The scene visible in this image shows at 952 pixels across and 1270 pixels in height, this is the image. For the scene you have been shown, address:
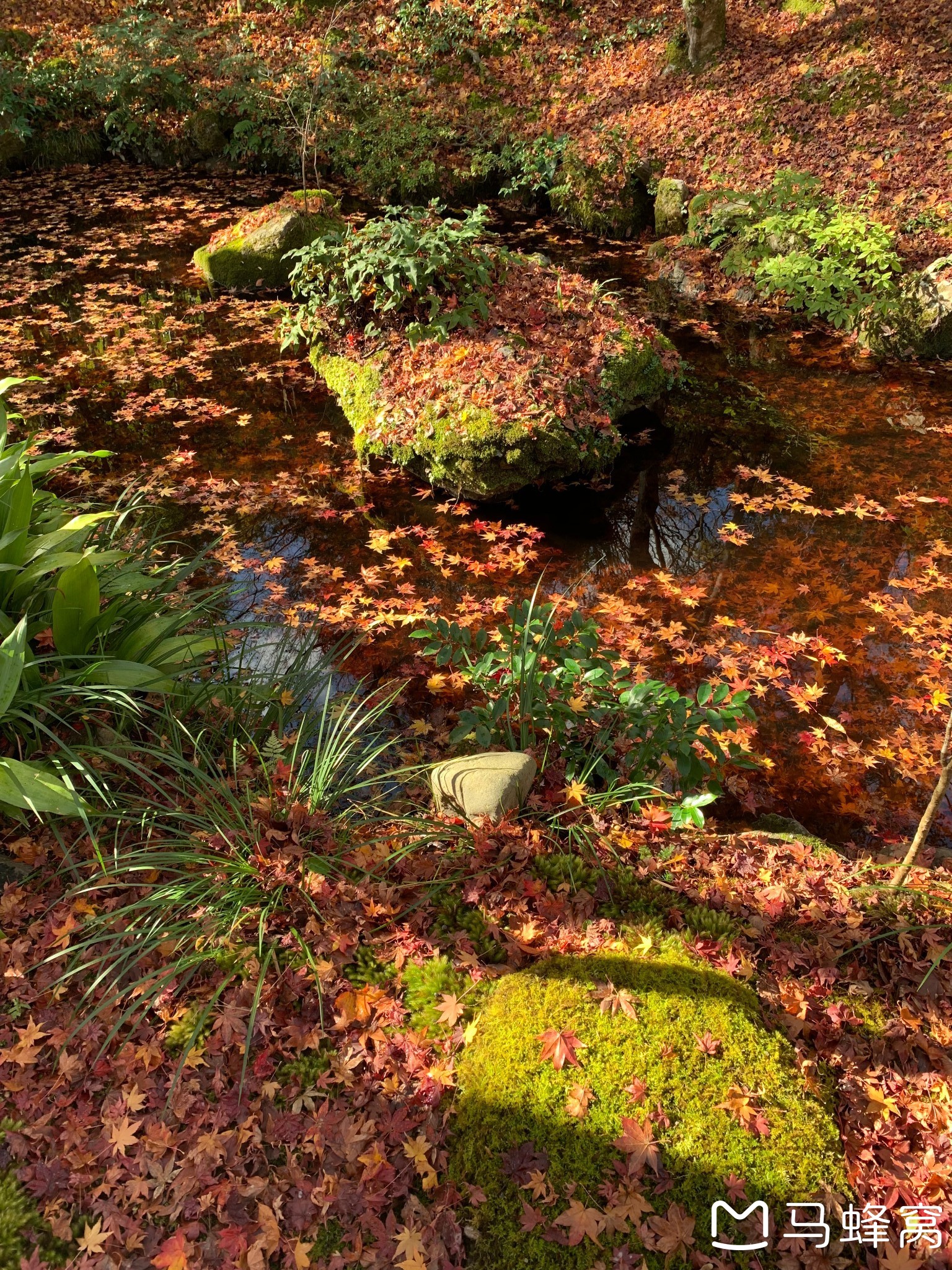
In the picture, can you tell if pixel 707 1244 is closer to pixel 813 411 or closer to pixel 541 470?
pixel 541 470

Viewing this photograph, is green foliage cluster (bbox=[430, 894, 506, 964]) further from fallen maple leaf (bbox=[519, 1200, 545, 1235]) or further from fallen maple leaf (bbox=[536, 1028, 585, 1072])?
fallen maple leaf (bbox=[519, 1200, 545, 1235])

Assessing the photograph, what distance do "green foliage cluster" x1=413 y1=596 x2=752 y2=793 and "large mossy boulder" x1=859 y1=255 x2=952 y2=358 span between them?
21.7 feet

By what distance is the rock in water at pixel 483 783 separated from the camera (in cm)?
317

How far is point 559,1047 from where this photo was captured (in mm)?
2227

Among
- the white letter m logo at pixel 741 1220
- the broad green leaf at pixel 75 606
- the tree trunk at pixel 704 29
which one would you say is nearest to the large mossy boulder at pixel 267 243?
the tree trunk at pixel 704 29

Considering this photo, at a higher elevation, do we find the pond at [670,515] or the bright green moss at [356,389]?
the bright green moss at [356,389]

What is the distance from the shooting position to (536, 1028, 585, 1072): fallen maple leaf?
86.8 inches

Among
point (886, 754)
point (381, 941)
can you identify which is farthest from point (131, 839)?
point (886, 754)

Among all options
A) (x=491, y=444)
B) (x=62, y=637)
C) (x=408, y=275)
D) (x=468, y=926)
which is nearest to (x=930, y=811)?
(x=468, y=926)

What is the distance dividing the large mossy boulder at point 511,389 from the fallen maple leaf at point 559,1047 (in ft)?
14.3

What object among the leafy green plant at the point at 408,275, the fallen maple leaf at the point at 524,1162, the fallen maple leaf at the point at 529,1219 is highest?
the leafy green plant at the point at 408,275

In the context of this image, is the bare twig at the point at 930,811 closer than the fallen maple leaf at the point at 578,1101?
No

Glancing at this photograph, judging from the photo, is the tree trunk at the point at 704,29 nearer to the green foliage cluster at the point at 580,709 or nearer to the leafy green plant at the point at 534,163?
the leafy green plant at the point at 534,163

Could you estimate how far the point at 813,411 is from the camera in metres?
7.25
